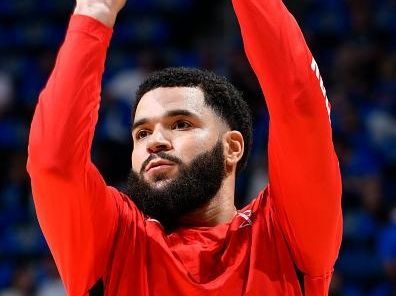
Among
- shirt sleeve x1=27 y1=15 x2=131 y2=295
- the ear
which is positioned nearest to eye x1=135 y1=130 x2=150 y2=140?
the ear

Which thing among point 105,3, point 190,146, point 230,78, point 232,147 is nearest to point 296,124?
point 190,146

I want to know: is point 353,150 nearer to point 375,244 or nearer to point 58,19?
point 375,244

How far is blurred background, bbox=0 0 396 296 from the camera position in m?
6.91

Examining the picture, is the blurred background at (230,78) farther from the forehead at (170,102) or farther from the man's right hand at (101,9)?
the man's right hand at (101,9)

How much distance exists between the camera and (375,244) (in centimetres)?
678

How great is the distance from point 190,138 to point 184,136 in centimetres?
3

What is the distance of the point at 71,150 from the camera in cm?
262

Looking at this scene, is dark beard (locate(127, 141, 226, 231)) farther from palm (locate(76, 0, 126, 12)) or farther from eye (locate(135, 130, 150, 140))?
palm (locate(76, 0, 126, 12))

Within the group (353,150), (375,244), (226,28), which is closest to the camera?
(375,244)

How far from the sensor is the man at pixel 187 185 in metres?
2.67

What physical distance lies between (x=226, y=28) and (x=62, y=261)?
21.9 ft

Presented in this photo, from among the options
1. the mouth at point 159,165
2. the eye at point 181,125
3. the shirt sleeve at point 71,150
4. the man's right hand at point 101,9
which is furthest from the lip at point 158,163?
the man's right hand at point 101,9

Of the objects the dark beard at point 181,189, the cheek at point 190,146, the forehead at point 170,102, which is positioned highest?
the forehead at point 170,102

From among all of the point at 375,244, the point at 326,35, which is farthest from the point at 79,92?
the point at 326,35
